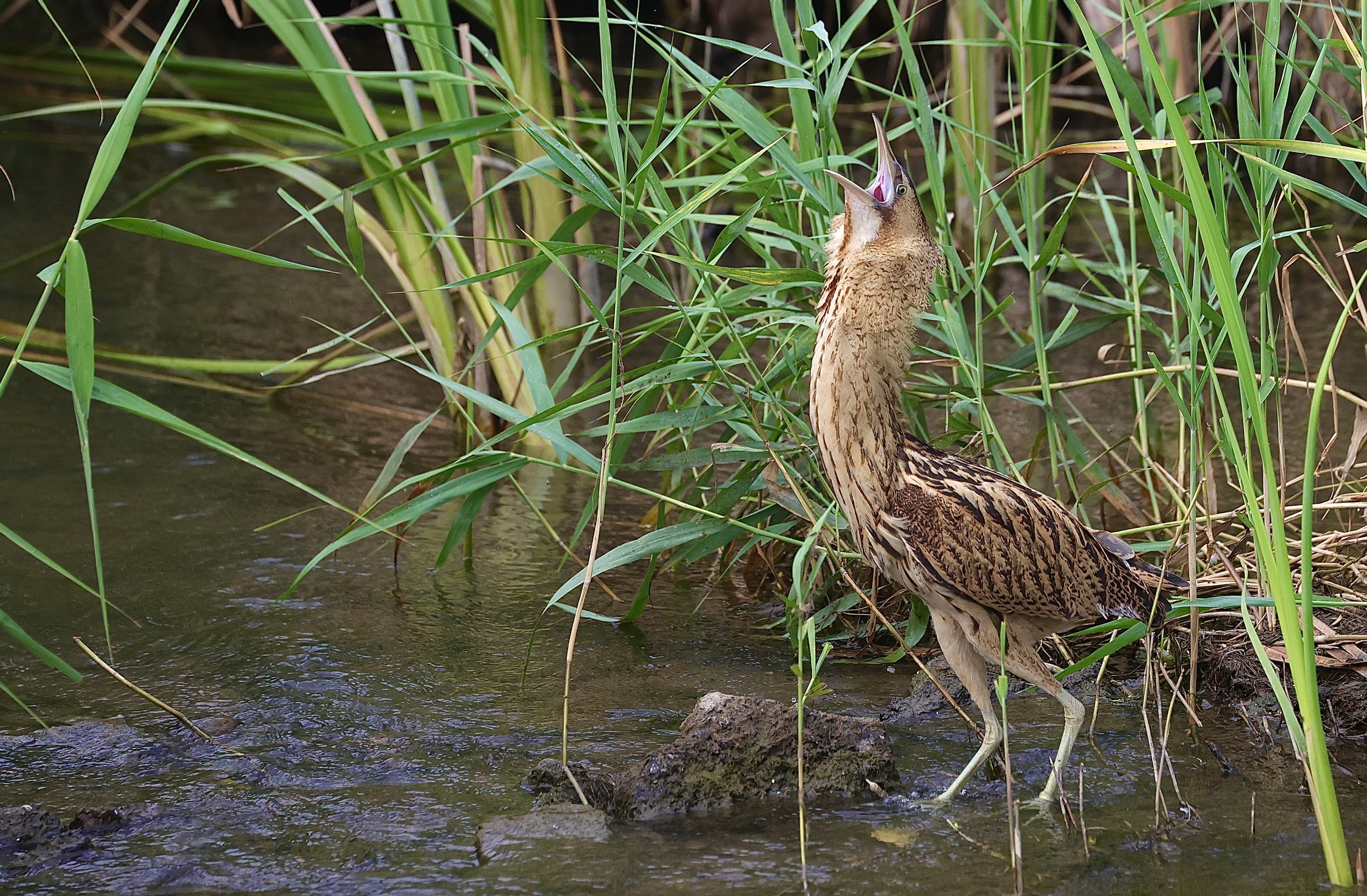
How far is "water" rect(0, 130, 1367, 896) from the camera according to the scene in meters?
2.83

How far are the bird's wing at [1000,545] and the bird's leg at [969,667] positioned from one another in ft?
0.40

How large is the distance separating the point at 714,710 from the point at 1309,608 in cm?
123

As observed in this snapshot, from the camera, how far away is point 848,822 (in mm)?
3070

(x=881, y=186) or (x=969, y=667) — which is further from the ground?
(x=881, y=186)

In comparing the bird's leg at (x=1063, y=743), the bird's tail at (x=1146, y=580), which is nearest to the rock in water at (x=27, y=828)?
the bird's leg at (x=1063, y=743)

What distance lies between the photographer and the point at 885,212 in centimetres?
330

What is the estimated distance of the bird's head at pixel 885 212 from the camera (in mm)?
3289

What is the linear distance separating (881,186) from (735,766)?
133cm

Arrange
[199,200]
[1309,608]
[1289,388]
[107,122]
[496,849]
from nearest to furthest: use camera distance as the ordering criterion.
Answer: [1309,608] < [496,849] < [1289,388] < [199,200] < [107,122]

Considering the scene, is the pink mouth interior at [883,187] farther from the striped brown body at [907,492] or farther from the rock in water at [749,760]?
the rock in water at [749,760]

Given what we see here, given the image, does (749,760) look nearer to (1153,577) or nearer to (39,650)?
(1153,577)

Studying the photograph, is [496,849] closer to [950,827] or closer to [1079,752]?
[950,827]

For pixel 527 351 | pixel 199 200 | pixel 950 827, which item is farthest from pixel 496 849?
pixel 199 200

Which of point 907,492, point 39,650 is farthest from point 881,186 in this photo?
point 39,650
